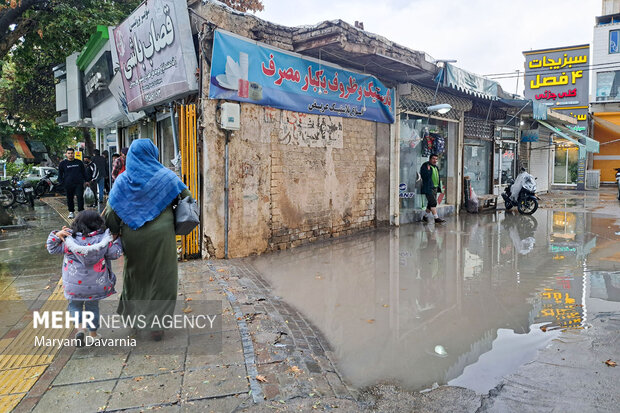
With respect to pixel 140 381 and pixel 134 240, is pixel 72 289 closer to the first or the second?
pixel 134 240

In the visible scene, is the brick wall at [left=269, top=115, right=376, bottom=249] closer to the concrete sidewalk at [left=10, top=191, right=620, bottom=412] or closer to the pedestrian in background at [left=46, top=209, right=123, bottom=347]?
the concrete sidewalk at [left=10, top=191, right=620, bottom=412]

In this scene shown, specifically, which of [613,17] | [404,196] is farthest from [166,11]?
[613,17]

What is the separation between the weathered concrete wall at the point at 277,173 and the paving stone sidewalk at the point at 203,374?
9.47 feet

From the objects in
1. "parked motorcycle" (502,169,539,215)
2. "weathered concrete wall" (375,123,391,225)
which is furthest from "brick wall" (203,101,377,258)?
"parked motorcycle" (502,169,539,215)

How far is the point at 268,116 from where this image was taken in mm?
7352

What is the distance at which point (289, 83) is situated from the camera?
25.3ft

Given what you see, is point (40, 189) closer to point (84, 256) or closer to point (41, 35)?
point (41, 35)

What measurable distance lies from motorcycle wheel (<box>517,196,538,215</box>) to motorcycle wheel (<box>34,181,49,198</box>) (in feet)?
62.3

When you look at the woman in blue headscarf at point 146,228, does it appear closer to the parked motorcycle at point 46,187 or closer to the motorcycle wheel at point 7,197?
the motorcycle wheel at point 7,197

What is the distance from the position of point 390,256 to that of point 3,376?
18.3 ft

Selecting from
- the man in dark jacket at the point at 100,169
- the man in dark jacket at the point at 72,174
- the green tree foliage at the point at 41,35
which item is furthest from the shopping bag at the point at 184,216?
the man in dark jacket at the point at 100,169

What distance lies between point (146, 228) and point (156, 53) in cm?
468

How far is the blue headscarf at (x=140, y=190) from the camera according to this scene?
344cm

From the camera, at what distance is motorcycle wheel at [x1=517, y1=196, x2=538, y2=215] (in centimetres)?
1321
